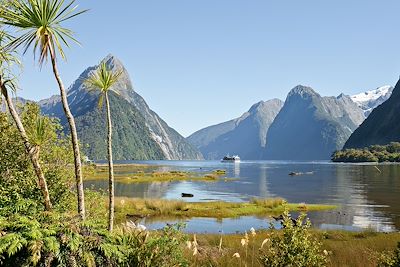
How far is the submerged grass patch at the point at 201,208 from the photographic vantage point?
1858 inches

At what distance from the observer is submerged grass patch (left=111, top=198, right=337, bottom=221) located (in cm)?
4719

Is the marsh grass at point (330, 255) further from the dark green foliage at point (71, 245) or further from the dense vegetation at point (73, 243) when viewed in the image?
the dark green foliage at point (71, 245)

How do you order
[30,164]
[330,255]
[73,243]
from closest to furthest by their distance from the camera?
[73,243], [30,164], [330,255]

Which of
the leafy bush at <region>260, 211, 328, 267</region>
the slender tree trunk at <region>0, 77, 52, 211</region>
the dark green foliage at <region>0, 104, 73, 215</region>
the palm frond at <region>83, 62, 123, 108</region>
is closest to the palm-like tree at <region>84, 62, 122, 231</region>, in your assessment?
the palm frond at <region>83, 62, 123, 108</region>

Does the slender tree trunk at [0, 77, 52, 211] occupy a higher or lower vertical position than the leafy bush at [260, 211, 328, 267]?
higher

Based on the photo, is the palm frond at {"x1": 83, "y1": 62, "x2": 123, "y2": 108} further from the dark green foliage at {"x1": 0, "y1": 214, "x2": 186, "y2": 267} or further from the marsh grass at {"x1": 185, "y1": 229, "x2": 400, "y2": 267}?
the marsh grass at {"x1": 185, "y1": 229, "x2": 400, "y2": 267}

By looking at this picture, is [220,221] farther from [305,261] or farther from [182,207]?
[305,261]

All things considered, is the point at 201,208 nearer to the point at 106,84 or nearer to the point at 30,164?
the point at 30,164

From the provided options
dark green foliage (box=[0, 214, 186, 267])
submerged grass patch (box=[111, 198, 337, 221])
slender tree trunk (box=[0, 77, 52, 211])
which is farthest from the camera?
submerged grass patch (box=[111, 198, 337, 221])

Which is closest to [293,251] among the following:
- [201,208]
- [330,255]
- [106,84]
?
A: [106,84]

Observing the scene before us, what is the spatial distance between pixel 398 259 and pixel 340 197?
60779 millimetres

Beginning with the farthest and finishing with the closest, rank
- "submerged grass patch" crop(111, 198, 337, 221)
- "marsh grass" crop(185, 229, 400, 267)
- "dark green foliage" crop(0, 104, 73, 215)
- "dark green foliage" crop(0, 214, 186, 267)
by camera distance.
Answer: "submerged grass patch" crop(111, 198, 337, 221), "dark green foliage" crop(0, 104, 73, 215), "marsh grass" crop(185, 229, 400, 267), "dark green foliage" crop(0, 214, 186, 267)

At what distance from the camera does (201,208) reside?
5128 cm

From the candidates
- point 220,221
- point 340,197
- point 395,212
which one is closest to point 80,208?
point 220,221
